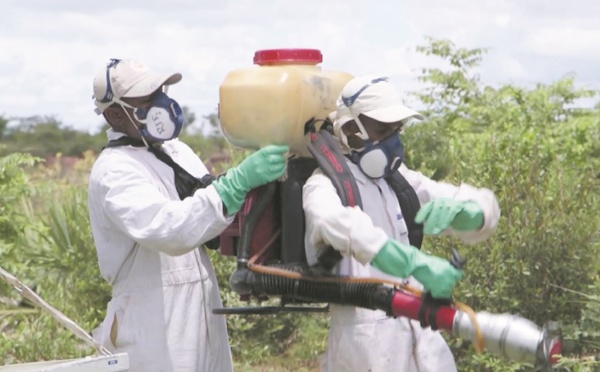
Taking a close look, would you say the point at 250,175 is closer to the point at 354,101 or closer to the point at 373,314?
the point at 354,101

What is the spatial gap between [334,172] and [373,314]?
60 cm

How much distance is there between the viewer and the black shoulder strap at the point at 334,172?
206 inches

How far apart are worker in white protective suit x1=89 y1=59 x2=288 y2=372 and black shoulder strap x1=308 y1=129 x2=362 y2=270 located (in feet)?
1.35

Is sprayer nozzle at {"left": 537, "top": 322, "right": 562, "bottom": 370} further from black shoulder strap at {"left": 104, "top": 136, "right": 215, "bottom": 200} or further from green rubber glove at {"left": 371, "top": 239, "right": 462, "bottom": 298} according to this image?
black shoulder strap at {"left": 104, "top": 136, "right": 215, "bottom": 200}

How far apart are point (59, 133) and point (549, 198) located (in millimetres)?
23344

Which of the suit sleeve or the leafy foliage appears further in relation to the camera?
the leafy foliage

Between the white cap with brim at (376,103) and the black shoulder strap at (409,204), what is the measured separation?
0.33 meters

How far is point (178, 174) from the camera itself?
5988 mm

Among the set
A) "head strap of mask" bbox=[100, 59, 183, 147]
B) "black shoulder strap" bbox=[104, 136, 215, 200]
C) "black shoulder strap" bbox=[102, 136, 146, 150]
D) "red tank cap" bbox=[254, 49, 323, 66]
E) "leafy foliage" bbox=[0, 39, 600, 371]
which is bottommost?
"leafy foliage" bbox=[0, 39, 600, 371]

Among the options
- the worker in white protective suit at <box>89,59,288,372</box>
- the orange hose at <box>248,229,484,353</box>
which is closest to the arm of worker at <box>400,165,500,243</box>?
the orange hose at <box>248,229,484,353</box>

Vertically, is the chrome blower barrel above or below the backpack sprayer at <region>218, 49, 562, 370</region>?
below

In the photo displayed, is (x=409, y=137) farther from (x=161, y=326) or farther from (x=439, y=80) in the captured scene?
(x=161, y=326)

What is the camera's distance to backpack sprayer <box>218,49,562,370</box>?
5.25 m

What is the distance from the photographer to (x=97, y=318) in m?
9.11
